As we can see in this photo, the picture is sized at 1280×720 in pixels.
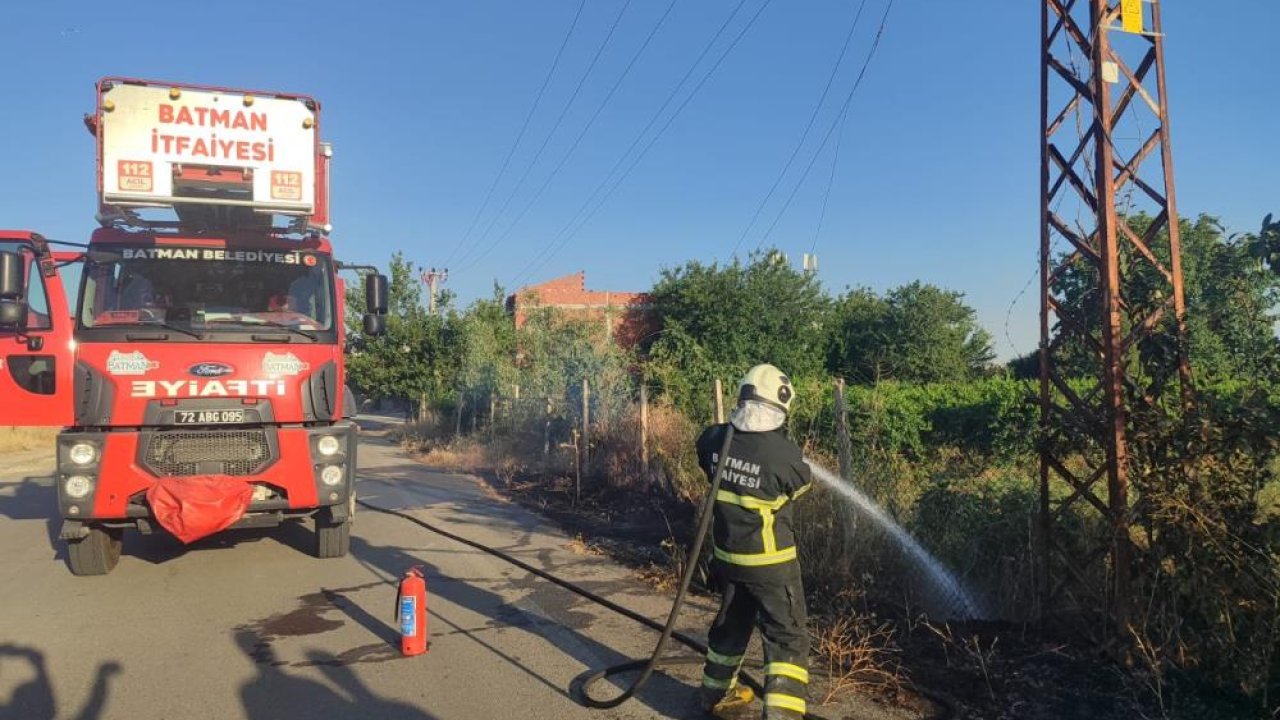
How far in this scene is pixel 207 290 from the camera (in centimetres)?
767

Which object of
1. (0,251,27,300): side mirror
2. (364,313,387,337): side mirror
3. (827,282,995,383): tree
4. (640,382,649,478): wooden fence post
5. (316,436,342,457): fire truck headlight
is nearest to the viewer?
(0,251,27,300): side mirror

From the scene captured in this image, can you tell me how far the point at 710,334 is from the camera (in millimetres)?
29531

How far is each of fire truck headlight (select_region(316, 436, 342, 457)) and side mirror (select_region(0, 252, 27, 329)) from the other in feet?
8.35

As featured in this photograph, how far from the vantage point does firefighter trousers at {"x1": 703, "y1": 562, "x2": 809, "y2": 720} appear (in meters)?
4.12

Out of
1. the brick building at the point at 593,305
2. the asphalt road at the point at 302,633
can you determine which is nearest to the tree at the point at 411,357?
the brick building at the point at 593,305

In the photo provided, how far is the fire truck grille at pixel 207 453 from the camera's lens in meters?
7.02

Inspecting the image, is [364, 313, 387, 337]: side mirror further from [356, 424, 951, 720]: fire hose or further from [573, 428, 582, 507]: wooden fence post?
[573, 428, 582, 507]: wooden fence post

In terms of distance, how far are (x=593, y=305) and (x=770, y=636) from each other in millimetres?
34994

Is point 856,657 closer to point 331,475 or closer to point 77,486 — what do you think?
point 331,475

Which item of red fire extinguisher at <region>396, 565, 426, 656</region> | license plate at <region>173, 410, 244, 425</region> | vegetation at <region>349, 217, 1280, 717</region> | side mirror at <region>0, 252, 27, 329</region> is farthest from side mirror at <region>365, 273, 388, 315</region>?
vegetation at <region>349, 217, 1280, 717</region>

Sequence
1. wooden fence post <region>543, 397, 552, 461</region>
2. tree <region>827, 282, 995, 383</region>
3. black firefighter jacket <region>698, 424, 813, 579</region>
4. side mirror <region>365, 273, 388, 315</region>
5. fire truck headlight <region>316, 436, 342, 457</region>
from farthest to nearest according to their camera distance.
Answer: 1. tree <region>827, 282, 995, 383</region>
2. wooden fence post <region>543, 397, 552, 461</region>
3. side mirror <region>365, 273, 388, 315</region>
4. fire truck headlight <region>316, 436, 342, 457</region>
5. black firefighter jacket <region>698, 424, 813, 579</region>

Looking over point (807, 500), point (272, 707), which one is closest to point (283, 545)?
point (272, 707)

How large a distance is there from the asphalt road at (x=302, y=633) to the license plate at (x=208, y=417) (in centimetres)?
141

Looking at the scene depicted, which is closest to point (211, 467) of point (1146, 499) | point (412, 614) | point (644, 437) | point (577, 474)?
point (412, 614)
